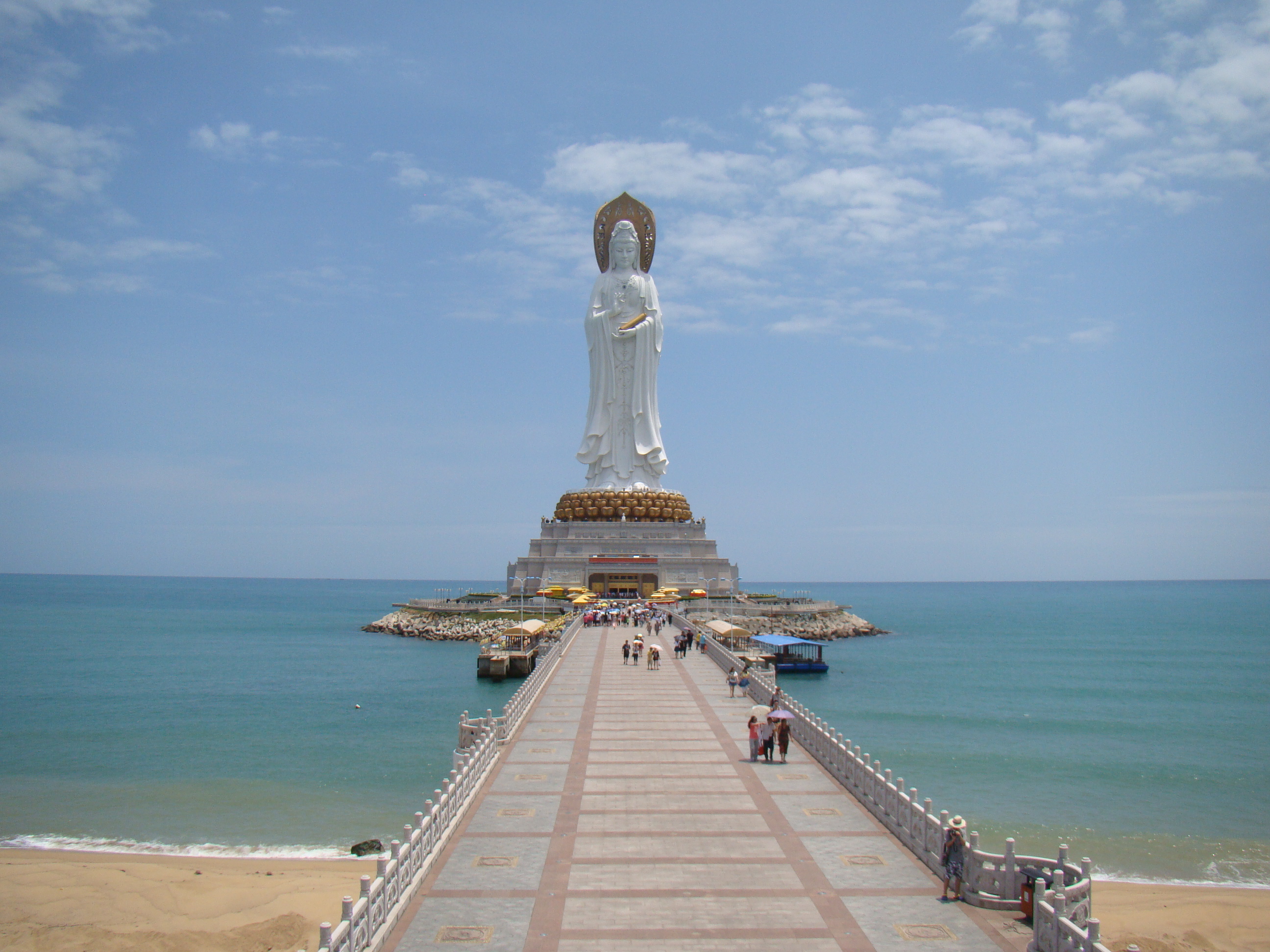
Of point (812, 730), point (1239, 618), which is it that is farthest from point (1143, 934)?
point (1239, 618)

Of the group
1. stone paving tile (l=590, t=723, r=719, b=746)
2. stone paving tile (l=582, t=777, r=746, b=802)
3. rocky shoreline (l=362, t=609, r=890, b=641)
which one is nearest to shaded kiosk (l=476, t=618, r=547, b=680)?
rocky shoreline (l=362, t=609, r=890, b=641)

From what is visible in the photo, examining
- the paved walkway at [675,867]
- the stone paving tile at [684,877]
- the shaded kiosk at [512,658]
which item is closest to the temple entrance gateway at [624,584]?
the shaded kiosk at [512,658]

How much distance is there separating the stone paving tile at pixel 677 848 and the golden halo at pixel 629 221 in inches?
1808

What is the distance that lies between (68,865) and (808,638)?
3475cm

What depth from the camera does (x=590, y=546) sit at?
47438mm

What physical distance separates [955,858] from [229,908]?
9.89 meters

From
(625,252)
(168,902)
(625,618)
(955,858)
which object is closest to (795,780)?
(955,858)

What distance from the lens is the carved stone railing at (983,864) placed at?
7.27 meters

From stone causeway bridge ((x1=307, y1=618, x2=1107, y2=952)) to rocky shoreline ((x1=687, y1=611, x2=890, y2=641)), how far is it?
21047 mm

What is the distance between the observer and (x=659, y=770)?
43.8 ft

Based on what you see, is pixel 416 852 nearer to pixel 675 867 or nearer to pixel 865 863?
pixel 675 867

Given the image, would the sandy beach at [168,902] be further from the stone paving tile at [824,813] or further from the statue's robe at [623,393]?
the statue's robe at [623,393]

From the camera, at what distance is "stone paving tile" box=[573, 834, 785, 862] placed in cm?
976

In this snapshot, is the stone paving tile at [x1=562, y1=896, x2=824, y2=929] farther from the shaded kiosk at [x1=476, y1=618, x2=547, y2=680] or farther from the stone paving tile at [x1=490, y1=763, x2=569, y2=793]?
the shaded kiosk at [x1=476, y1=618, x2=547, y2=680]
